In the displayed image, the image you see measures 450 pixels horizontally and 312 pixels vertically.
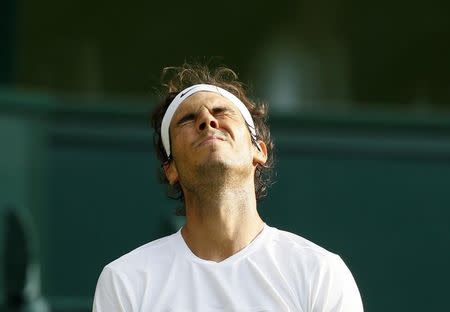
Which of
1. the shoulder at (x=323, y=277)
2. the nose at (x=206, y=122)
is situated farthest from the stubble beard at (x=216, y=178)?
the shoulder at (x=323, y=277)

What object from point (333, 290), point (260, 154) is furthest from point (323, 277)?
point (260, 154)

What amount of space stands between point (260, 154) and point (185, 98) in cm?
27

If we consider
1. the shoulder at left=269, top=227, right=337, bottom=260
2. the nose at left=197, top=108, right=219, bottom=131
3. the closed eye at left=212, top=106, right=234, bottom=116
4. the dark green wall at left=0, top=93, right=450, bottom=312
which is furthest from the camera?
the dark green wall at left=0, top=93, right=450, bottom=312

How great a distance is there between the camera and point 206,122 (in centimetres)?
379

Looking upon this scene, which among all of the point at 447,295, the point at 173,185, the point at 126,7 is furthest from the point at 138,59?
the point at 173,185

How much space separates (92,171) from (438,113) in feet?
7.14

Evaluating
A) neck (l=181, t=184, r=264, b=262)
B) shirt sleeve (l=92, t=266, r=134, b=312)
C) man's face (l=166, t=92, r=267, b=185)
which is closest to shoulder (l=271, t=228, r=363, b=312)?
neck (l=181, t=184, r=264, b=262)

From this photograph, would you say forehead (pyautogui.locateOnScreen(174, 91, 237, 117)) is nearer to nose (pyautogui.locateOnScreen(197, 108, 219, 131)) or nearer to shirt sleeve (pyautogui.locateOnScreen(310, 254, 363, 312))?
nose (pyautogui.locateOnScreen(197, 108, 219, 131))

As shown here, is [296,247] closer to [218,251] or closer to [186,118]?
[218,251]

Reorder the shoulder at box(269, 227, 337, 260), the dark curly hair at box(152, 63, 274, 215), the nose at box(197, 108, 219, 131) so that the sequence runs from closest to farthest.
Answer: the shoulder at box(269, 227, 337, 260)
the nose at box(197, 108, 219, 131)
the dark curly hair at box(152, 63, 274, 215)

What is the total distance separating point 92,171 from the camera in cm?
795

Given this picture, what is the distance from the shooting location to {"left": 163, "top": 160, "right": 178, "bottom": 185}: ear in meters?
3.97

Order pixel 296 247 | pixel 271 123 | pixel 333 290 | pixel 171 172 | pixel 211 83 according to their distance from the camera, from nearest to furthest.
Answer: pixel 333 290 < pixel 296 247 < pixel 171 172 < pixel 211 83 < pixel 271 123

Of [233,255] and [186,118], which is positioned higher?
[186,118]
